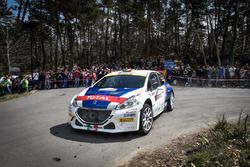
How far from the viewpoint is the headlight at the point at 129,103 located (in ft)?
21.3

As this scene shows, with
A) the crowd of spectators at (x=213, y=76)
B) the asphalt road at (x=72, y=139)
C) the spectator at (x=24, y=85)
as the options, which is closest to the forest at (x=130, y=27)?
the crowd of spectators at (x=213, y=76)

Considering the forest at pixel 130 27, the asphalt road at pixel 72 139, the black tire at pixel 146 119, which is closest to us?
the asphalt road at pixel 72 139

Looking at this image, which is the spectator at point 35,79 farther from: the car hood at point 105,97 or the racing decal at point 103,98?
the racing decal at point 103,98

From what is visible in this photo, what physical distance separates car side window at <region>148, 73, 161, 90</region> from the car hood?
78cm

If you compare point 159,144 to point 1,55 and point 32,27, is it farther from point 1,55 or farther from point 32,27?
point 32,27

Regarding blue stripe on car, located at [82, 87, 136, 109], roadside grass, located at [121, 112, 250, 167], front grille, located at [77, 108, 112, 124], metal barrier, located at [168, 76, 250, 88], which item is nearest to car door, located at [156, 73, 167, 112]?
blue stripe on car, located at [82, 87, 136, 109]

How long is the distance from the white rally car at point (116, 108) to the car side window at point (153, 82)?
0.07 meters

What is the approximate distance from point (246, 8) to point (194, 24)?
26.5 feet

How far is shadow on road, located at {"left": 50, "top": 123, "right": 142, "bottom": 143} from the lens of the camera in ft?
21.1

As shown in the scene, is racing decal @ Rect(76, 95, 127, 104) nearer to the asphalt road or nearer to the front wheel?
the front wheel

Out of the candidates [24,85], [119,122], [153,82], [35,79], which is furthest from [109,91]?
[35,79]

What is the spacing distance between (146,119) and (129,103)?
0.80 m

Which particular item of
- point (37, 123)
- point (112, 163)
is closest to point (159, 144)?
point (112, 163)

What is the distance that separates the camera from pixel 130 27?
46594mm
